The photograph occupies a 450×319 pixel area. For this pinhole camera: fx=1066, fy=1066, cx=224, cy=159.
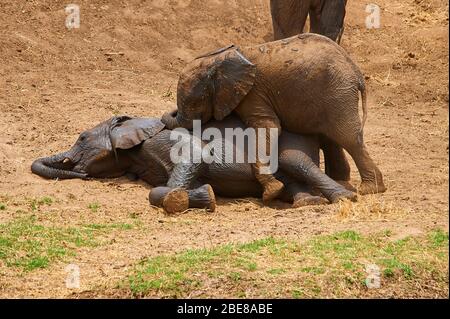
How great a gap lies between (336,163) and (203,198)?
145 cm

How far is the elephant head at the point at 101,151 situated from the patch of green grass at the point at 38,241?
4.81ft

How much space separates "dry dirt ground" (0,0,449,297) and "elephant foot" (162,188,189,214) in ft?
0.34

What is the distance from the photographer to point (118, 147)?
32.4ft

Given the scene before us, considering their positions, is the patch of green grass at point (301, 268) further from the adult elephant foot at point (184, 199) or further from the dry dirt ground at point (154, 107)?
the adult elephant foot at point (184, 199)

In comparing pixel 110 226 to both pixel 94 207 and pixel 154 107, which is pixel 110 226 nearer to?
pixel 94 207

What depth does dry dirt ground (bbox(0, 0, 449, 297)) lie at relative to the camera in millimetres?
7883

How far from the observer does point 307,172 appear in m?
9.17

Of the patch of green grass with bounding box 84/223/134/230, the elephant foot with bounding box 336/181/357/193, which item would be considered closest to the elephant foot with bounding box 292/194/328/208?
the elephant foot with bounding box 336/181/357/193

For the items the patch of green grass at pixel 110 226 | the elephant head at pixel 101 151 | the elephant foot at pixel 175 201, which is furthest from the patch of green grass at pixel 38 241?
the elephant head at pixel 101 151

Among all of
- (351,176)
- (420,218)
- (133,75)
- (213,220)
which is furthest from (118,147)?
(133,75)

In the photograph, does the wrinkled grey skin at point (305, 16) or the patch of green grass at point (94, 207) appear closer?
the patch of green grass at point (94, 207)

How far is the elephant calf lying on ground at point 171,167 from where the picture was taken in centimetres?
904

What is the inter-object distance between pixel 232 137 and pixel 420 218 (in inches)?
84.3

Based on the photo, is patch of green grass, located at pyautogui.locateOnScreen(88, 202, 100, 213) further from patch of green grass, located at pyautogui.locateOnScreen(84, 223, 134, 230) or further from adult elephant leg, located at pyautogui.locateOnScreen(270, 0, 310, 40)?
adult elephant leg, located at pyautogui.locateOnScreen(270, 0, 310, 40)
